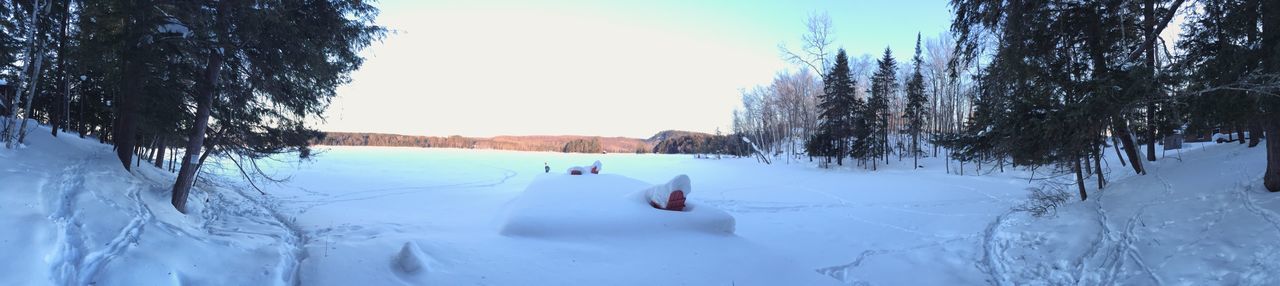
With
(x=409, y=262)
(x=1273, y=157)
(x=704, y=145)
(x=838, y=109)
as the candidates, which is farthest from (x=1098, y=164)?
(x=704, y=145)

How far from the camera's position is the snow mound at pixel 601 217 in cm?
673

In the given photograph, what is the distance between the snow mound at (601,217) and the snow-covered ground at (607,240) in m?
0.03

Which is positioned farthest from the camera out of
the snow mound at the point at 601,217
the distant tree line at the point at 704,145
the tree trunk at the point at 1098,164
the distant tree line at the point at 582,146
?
the distant tree line at the point at 582,146

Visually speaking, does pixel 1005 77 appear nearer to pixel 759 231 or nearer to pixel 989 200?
pixel 759 231

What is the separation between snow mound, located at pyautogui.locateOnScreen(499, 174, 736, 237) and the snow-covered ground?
30 millimetres

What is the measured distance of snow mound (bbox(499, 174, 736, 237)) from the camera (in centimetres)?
673

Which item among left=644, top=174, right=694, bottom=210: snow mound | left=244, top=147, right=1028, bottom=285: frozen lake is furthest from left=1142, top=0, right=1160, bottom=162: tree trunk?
left=644, top=174, right=694, bottom=210: snow mound

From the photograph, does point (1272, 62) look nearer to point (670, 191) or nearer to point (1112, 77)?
point (1112, 77)

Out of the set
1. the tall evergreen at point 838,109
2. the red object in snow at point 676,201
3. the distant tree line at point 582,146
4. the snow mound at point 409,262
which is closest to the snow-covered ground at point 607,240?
the snow mound at point 409,262

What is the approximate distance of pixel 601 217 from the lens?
7133 millimetres

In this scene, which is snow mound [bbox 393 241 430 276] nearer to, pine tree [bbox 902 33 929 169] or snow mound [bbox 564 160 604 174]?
snow mound [bbox 564 160 604 174]

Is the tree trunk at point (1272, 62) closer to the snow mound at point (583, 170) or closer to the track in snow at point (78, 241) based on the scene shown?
the track in snow at point (78, 241)

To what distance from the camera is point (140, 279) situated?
3.07 m

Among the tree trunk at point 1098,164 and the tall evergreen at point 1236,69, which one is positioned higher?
the tall evergreen at point 1236,69
